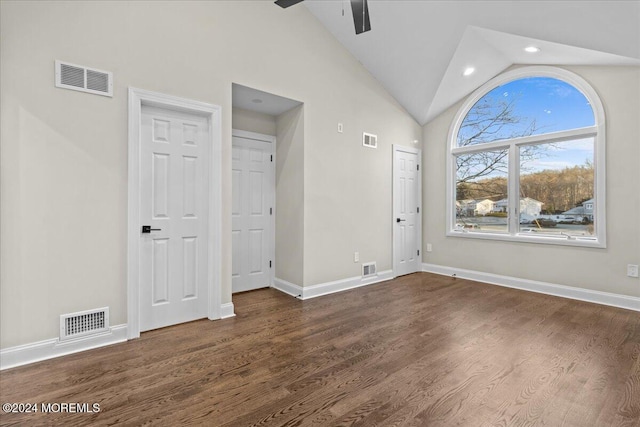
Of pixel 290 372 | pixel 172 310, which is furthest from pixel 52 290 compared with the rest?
pixel 290 372

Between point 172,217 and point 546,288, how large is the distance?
4899mm

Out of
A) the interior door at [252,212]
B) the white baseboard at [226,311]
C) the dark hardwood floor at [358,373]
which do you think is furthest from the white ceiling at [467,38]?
the white baseboard at [226,311]

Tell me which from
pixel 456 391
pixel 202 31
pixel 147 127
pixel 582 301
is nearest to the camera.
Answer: pixel 456 391

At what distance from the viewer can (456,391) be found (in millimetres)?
2025

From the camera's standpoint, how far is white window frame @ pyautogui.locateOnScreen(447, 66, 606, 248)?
389 centimetres

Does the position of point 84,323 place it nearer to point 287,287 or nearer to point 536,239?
point 287,287

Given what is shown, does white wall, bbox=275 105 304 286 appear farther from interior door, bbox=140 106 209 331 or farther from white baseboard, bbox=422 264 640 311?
white baseboard, bbox=422 264 640 311

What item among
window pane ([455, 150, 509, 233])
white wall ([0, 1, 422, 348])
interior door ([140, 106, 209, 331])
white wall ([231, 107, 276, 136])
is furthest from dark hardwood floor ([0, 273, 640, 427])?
white wall ([231, 107, 276, 136])

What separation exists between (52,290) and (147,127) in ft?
5.24

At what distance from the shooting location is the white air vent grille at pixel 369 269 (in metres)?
4.72

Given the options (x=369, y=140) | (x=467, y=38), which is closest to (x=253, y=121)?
(x=369, y=140)

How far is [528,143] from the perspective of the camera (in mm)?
4562

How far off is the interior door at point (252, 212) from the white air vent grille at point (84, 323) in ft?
5.60

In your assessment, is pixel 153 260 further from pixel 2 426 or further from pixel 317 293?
pixel 317 293
